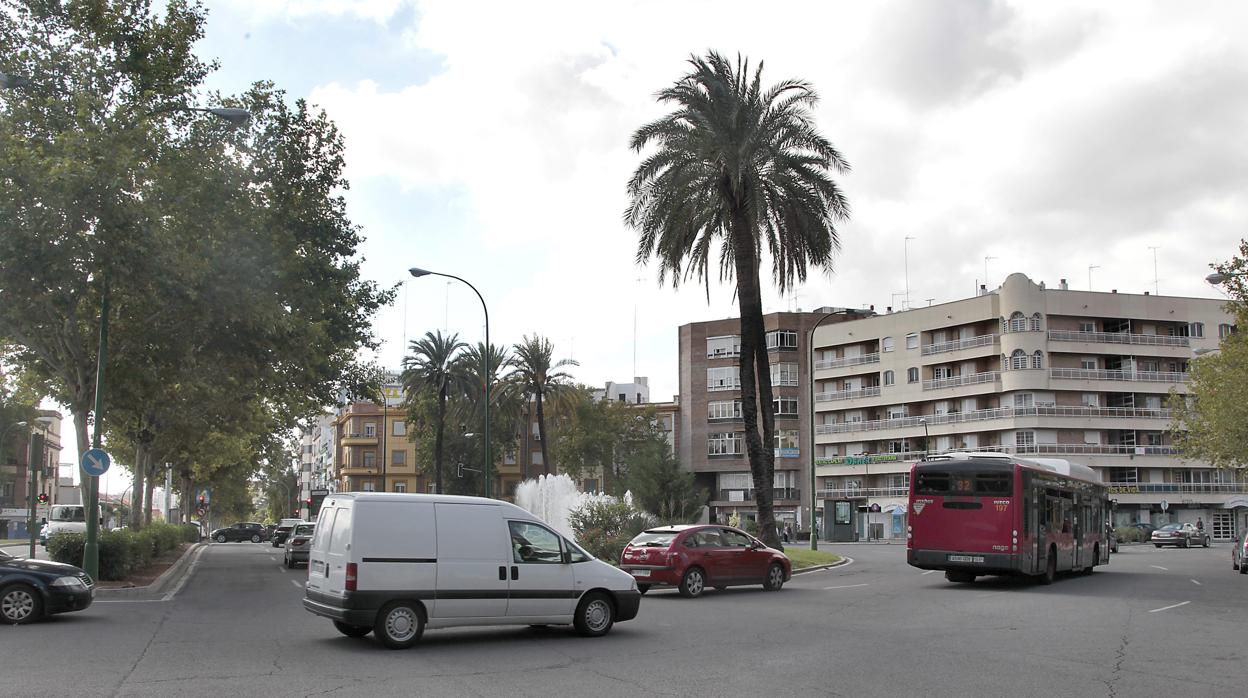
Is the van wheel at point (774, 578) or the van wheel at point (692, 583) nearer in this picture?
the van wheel at point (692, 583)

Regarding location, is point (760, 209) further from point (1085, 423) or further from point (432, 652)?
point (1085, 423)

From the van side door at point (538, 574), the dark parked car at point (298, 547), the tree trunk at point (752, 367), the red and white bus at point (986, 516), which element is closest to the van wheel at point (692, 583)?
the red and white bus at point (986, 516)

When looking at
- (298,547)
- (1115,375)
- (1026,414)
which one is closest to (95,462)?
(298,547)

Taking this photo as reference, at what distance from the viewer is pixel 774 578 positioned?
75.8 feet

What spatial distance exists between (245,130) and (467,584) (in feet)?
54.6

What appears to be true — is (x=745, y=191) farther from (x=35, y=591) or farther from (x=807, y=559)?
(x=35, y=591)

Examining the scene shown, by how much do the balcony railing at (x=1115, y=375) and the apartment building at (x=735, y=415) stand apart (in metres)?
17.1

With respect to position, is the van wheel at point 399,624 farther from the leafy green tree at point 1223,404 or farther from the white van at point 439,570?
the leafy green tree at point 1223,404

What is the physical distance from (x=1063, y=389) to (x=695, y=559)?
61.3 meters

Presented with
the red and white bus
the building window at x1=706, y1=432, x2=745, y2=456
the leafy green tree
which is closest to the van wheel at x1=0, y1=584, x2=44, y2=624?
the red and white bus

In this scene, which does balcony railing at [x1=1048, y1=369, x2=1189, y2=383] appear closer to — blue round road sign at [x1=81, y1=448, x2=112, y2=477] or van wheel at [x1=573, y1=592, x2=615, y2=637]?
blue round road sign at [x1=81, y1=448, x2=112, y2=477]

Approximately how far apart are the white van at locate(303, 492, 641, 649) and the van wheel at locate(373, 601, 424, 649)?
0.01 meters

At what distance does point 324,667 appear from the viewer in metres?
11.2

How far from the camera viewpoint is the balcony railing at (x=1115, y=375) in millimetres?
75750
